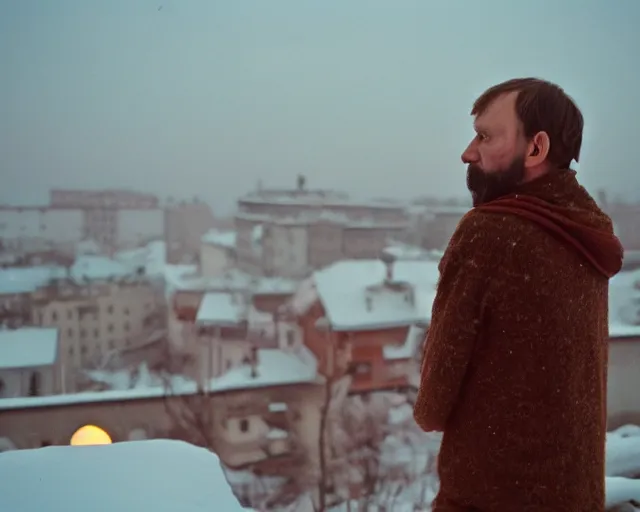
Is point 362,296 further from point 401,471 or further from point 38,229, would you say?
point 38,229

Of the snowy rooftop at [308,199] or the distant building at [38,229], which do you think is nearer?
the distant building at [38,229]

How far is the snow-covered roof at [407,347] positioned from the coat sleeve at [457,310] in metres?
3.27

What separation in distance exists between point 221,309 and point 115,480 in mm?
3030

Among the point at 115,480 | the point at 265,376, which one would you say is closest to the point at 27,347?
the point at 265,376

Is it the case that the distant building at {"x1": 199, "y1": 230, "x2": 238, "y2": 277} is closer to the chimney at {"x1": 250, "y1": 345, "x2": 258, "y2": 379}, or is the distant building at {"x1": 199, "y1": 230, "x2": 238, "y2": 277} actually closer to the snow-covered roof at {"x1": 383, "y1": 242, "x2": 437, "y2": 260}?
the chimney at {"x1": 250, "y1": 345, "x2": 258, "y2": 379}

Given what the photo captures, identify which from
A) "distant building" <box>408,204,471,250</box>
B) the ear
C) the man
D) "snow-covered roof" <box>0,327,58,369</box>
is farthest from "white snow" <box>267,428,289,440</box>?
the ear

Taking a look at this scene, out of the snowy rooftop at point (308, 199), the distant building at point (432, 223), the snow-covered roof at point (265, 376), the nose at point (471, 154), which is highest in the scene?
the nose at point (471, 154)

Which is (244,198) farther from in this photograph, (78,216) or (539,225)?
(539,225)

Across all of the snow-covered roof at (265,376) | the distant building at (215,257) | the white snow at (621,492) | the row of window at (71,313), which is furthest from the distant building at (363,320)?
the white snow at (621,492)

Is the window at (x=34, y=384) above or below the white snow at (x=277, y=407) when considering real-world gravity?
above

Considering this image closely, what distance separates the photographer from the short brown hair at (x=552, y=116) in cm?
76

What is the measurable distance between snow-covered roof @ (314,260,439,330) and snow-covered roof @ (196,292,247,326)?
1.99ft

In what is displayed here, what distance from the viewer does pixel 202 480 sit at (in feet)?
4.54

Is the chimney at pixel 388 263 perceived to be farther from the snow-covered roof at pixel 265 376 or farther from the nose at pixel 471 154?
the nose at pixel 471 154
